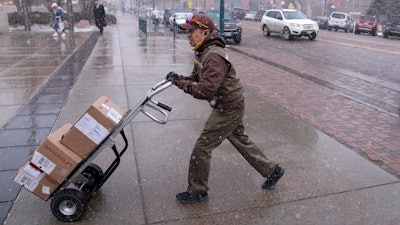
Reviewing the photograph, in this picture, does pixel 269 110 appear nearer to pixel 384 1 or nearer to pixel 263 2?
pixel 384 1

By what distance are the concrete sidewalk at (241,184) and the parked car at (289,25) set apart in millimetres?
15874

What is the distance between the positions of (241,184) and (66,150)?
1.84 metres

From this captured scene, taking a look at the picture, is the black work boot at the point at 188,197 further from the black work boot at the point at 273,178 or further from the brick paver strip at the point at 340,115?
the brick paver strip at the point at 340,115

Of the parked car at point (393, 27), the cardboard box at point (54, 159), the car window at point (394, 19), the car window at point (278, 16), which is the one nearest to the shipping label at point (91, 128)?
the cardboard box at point (54, 159)

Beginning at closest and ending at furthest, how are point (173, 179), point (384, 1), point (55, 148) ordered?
point (55, 148)
point (173, 179)
point (384, 1)

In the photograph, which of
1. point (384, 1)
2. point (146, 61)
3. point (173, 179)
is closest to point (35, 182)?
point (173, 179)

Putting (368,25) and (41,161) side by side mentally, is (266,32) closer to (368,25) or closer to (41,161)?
(368,25)

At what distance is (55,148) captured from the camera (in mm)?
3084

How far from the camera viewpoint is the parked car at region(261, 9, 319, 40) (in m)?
21.1

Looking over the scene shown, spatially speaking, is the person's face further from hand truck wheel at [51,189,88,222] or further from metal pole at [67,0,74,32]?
metal pole at [67,0,74,32]

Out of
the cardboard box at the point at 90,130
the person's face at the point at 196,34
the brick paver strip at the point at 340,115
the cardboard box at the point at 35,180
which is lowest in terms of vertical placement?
the brick paver strip at the point at 340,115

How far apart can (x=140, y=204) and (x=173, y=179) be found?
0.58 m

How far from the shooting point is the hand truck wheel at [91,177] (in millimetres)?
3559

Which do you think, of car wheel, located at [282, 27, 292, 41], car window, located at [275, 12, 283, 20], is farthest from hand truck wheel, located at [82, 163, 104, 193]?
car window, located at [275, 12, 283, 20]
